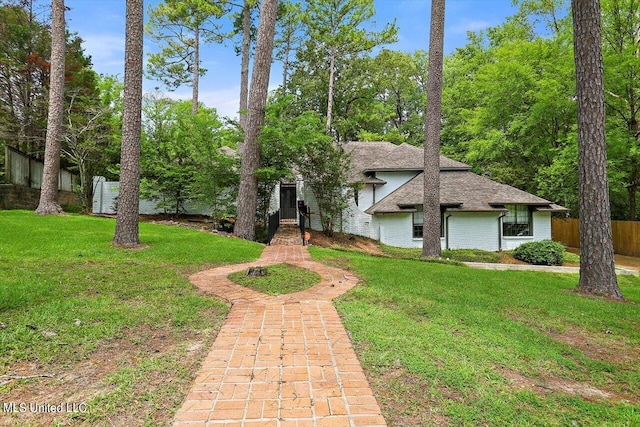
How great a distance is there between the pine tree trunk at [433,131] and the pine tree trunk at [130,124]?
320 inches

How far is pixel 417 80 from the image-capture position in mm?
30469

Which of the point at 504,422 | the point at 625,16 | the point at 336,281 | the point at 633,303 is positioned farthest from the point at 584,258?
the point at 625,16

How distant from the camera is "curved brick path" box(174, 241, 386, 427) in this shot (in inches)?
83.4

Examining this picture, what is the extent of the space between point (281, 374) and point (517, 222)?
1582 centimetres

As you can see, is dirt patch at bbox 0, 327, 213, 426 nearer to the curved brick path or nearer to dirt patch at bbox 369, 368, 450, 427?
the curved brick path

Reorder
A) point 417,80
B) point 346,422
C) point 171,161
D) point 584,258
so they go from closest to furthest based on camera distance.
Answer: point 346,422 → point 584,258 → point 171,161 → point 417,80

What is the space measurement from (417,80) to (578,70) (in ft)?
86.5

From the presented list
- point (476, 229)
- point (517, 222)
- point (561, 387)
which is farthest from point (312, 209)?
point (561, 387)

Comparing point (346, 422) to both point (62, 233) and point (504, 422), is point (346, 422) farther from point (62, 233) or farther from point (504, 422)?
point (62, 233)

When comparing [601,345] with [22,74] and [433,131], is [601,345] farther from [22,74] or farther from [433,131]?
[22,74]

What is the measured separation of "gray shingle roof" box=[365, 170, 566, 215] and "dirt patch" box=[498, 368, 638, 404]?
1192cm

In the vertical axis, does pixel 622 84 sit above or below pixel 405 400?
above

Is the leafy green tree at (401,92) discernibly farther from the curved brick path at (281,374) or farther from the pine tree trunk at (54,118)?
the curved brick path at (281,374)

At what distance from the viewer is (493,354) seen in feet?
10.2
